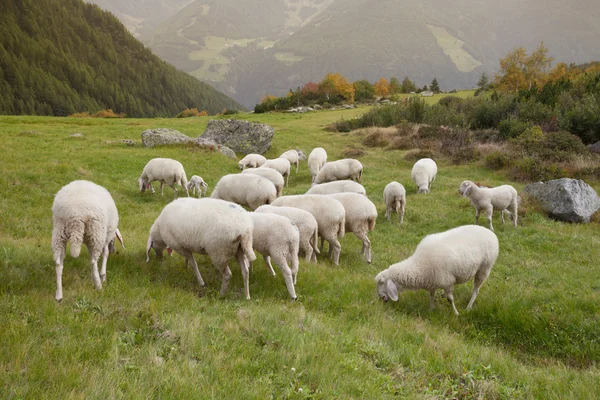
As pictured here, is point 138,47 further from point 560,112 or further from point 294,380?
point 294,380

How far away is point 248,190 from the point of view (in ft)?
39.4

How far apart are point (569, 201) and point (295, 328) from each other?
13.7 metres

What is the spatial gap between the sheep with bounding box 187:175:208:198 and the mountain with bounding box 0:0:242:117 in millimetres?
139504

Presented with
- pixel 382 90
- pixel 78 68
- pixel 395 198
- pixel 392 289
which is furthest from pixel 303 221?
pixel 78 68

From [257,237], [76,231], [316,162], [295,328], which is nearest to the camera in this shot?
[295,328]

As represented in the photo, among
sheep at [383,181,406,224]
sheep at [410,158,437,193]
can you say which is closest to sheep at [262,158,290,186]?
sheep at [383,181,406,224]

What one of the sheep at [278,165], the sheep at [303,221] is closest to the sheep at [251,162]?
the sheep at [278,165]

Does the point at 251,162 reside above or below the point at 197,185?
above

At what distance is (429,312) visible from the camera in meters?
7.32

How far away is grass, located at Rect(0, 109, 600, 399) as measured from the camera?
3469 millimetres

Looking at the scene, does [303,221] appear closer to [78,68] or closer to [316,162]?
[316,162]

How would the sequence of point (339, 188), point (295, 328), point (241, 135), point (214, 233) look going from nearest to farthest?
1. point (295, 328)
2. point (214, 233)
3. point (339, 188)
4. point (241, 135)

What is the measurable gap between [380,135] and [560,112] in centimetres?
1463

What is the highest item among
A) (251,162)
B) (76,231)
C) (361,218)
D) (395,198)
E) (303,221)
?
(76,231)
